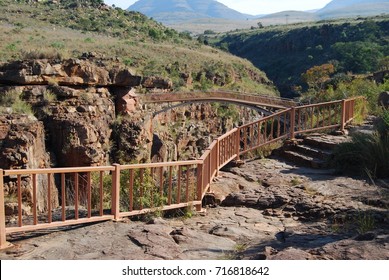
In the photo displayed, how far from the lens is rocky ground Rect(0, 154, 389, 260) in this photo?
17.0 ft

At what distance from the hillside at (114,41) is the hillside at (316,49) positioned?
1349 cm

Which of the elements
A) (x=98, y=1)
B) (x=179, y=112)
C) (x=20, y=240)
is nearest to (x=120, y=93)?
(x=20, y=240)

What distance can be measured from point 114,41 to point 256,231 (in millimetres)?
54413

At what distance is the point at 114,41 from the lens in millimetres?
57938

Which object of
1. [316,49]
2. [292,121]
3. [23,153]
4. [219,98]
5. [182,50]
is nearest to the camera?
[23,153]

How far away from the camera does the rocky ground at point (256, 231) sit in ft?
17.0

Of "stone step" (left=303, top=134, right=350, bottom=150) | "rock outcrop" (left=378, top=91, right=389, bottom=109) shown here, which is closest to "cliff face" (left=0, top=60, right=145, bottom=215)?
"stone step" (left=303, top=134, right=350, bottom=150)

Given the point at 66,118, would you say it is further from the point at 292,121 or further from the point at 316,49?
the point at 316,49

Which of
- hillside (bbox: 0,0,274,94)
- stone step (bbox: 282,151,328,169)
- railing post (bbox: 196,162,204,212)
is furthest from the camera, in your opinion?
hillside (bbox: 0,0,274,94)

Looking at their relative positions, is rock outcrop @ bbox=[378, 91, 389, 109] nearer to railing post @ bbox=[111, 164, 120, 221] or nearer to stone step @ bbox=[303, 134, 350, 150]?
stone step @ bbox=[303, 134, 350, 150]

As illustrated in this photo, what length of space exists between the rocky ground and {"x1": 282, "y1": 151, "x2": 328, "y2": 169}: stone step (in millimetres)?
1470

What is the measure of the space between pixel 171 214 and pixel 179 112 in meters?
30.8

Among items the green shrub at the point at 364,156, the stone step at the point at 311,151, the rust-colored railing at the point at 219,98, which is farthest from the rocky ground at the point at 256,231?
the rust-colored railing at the point at 219,98

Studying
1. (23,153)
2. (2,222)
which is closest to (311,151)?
(23,153)
